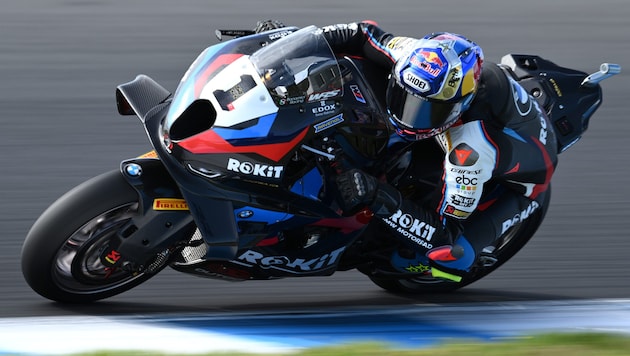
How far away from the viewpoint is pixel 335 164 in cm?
442

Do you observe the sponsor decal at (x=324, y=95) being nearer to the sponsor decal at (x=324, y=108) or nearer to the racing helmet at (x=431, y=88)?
the sponsor decal at (x=324, y=108)

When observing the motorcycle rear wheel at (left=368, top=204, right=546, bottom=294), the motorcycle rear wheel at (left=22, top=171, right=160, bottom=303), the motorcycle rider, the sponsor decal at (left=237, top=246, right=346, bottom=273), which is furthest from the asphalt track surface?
the motorcycle rider

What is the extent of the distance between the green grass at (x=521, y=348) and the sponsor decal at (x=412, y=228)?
731mm

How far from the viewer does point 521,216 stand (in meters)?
5.11

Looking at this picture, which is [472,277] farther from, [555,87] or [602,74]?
[602,74]

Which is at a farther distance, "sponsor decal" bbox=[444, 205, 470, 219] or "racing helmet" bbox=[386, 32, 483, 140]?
"sponsor decal" bbox=[444, 205, 470, 219]

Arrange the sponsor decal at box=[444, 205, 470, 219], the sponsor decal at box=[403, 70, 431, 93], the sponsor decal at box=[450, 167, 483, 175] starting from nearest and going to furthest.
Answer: the sponsor decal at box=[403, 70, 431, 93] → the sponsor decal at box=[450, 167, 483, 175] → the sponsor decal at box=[444, 205, 470, 219]

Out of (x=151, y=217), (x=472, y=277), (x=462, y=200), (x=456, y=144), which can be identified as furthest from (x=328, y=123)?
(x=472, y=277)

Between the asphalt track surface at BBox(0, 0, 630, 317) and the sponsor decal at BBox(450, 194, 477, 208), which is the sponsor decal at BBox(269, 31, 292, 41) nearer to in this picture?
the sponsor decal at BBox(450, 194, 477, 208)

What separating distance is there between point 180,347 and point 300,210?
812 mm

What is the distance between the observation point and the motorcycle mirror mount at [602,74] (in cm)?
530

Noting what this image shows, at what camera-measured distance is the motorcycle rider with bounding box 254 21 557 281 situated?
4.36 meters

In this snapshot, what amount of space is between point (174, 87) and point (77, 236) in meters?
3.29

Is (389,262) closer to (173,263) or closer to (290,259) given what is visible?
(290,259)
